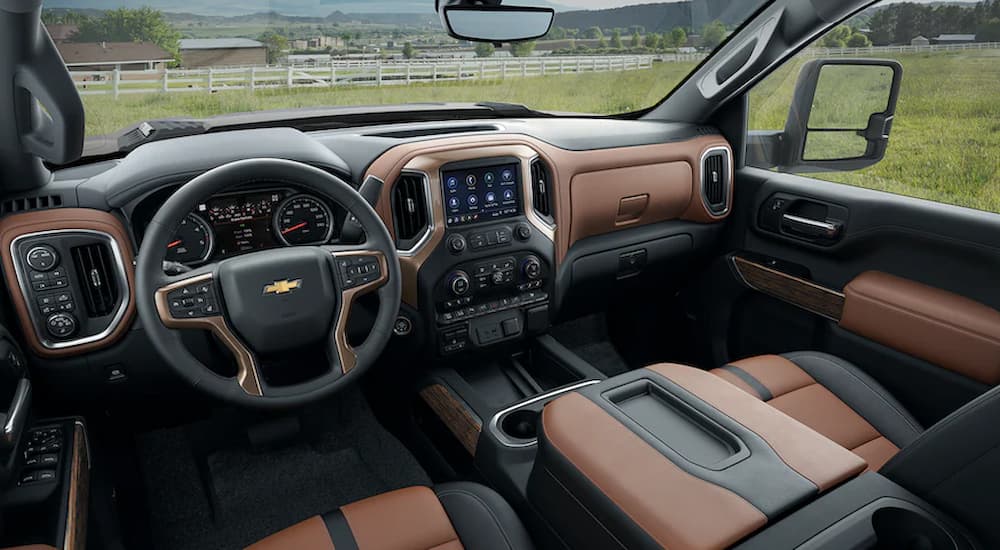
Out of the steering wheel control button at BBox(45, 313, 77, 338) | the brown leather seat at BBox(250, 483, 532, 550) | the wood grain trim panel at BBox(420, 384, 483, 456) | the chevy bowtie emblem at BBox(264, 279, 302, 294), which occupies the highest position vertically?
the chevy bowtie emblem at BBox(264, 279, 302, 294)

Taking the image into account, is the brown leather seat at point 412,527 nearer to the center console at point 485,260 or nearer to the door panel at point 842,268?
the center console at point 485,260

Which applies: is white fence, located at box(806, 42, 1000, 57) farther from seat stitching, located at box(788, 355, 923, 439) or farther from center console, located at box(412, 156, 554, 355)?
center console, located at box(412, 156, 554, 355)

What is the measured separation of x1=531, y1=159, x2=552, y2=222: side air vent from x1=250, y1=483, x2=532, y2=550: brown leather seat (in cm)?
119

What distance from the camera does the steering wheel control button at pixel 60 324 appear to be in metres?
1.74

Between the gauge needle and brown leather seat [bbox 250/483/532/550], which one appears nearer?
brown leather seat [bbox 250/483/532/550]

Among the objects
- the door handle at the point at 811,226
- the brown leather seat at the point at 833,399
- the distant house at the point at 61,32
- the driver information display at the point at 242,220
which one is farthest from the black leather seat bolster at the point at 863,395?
the distant house at the point at 61,32

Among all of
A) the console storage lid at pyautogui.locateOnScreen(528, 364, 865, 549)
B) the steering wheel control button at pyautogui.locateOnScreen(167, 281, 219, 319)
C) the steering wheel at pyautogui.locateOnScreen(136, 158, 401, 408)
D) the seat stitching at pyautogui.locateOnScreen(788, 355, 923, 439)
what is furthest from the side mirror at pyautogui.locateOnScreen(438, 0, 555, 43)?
the seat stitching at pyautogui.locateOnScreen(788, 355, 923, 439)

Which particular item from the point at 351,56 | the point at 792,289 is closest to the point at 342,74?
the point at 351,56

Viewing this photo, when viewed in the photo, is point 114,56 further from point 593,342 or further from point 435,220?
point 593,342

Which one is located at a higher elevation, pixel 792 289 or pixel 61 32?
pixel 61 32

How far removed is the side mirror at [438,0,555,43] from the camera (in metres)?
1.93

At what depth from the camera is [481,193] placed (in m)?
2.32

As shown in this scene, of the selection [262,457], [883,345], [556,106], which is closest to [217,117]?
[262,457]

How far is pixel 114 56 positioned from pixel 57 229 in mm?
772
